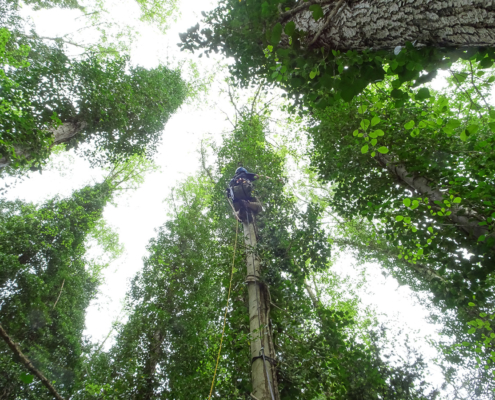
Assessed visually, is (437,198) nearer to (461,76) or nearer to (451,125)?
(461,76)

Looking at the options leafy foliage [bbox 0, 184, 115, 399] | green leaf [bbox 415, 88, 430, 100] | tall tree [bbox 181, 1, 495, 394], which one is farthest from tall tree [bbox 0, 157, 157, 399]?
green leaf [bbox 415, 88, 430, 100]

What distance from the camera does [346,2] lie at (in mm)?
1937

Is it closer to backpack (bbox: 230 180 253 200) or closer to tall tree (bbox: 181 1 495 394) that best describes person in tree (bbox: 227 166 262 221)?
backpack (bbox: 230 180 253 200)

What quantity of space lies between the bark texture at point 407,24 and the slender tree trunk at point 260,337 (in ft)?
10.6

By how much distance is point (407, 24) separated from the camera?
165 centimetres

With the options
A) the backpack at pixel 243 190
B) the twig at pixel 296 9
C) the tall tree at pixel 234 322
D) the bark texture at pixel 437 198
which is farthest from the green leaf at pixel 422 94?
the backpack at pixel 243 190

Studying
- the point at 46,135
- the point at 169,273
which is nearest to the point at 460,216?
the point at 169,273

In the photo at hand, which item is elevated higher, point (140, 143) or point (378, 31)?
point (140, 143)

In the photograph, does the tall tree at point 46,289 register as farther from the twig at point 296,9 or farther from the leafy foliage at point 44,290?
the twig at point 296,9

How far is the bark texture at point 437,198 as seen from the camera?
2.81 meters

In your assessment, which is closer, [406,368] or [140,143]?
[406,368]

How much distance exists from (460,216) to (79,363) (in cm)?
976

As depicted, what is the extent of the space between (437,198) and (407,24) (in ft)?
8.39

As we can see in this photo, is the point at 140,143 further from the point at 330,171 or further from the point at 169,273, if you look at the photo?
the point at 330,171
